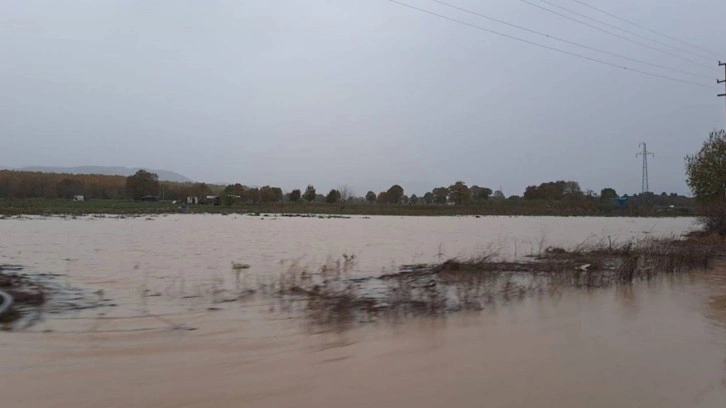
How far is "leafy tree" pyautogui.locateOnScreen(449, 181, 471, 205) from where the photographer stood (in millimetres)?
102812

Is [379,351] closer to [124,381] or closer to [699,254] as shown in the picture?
[124,381]

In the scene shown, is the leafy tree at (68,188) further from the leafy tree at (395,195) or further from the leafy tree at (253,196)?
the leafy tree at (395,195)

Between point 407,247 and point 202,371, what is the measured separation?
15.7 meters

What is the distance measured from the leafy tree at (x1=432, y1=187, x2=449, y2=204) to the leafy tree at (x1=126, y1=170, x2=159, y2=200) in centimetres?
5871

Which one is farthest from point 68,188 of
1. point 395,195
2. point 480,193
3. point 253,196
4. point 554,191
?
point 554,191

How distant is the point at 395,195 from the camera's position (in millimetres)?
111688

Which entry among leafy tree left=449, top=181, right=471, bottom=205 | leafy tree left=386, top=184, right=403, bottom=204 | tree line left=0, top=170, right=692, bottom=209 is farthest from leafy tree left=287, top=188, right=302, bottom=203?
leafy tree left=449, top=181, right=471, bottom=205

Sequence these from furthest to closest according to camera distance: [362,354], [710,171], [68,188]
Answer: [68,188], [710,171], [362,354]

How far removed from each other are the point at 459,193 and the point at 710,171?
244 ft

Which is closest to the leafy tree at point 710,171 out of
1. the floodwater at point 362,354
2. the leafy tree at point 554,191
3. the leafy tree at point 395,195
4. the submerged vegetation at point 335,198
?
the floodwater at point 362,354

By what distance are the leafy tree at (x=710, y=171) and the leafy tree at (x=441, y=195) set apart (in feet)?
269

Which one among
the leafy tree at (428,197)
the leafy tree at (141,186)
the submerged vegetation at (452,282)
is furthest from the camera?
the leafy tree at (428,197)

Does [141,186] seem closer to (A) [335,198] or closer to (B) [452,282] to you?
(A) [335,198]

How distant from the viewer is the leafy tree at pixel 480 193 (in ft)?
356
